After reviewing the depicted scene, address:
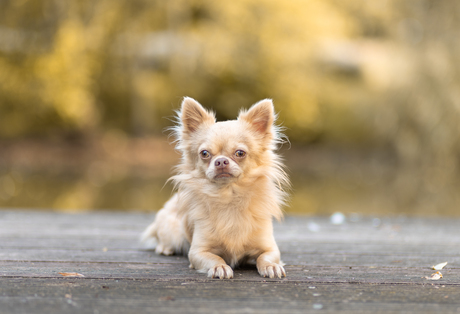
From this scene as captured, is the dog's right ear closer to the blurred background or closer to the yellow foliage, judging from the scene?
the blurred background

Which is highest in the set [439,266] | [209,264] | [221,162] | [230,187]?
[221,162]

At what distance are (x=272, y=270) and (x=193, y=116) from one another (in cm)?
116

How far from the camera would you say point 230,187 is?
3.12 metres

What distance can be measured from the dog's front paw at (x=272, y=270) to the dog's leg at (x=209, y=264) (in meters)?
0.20

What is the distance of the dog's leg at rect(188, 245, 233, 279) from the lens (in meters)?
2.84

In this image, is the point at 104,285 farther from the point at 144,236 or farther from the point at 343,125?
the point at 343,125

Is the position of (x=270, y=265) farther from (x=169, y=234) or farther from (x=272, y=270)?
(x=169, y=234)

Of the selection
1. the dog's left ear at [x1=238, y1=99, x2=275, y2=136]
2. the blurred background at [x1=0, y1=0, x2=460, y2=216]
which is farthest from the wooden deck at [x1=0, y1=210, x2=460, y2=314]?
the blurred background at [x1=0, y1=0, x2=460, y2=216]

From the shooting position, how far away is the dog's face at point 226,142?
2.99 m

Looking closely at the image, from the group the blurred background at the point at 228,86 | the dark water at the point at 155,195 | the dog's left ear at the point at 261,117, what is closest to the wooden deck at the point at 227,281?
the dog's left ear at the point at 261,117

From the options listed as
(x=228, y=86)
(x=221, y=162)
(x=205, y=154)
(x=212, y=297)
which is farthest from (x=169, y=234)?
(x=228, y=86)

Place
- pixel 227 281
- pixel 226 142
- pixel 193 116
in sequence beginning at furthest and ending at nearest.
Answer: pixel 193 116, pixel 226 142, pixel 227 281

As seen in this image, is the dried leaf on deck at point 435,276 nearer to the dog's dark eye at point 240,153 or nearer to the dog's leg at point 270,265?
the dog's leg at point 270,265

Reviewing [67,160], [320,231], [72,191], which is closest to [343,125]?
[67,160]
